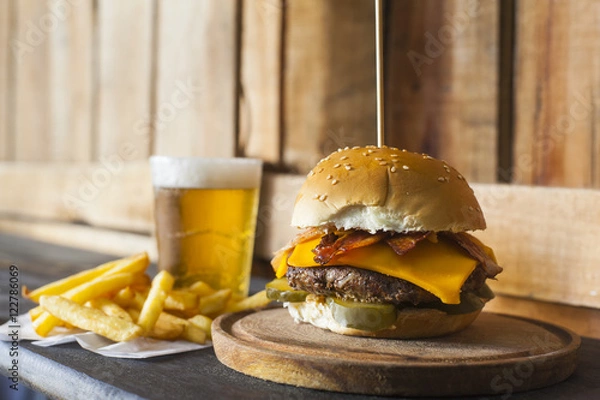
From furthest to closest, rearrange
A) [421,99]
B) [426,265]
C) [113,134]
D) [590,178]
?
[113,134] → [421,99] → [590,178] → [426,265]

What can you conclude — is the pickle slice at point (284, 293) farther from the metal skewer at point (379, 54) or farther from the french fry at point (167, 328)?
the metal skewer at point (379, 54)

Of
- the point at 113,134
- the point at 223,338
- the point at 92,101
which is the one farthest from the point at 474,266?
the point at 92,101

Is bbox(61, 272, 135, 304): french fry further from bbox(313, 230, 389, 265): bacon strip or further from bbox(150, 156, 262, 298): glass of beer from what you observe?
bbox(313, 230, 389, 265): bacon strip

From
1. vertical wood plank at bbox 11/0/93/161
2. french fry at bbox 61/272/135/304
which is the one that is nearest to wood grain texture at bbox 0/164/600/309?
french fry at bbox 61/272/135/304

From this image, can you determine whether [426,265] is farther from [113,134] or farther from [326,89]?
[113,134]

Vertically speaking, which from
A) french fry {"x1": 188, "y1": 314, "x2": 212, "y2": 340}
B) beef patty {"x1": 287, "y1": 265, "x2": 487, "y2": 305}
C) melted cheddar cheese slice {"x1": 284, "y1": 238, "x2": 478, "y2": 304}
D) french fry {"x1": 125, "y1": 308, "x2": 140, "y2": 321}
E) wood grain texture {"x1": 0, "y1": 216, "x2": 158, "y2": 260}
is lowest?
wood grain texture {"x1": 0, "y1": 216, "x2": 158, "y2": 260}

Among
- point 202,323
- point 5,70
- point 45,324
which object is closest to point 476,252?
point 202,323
